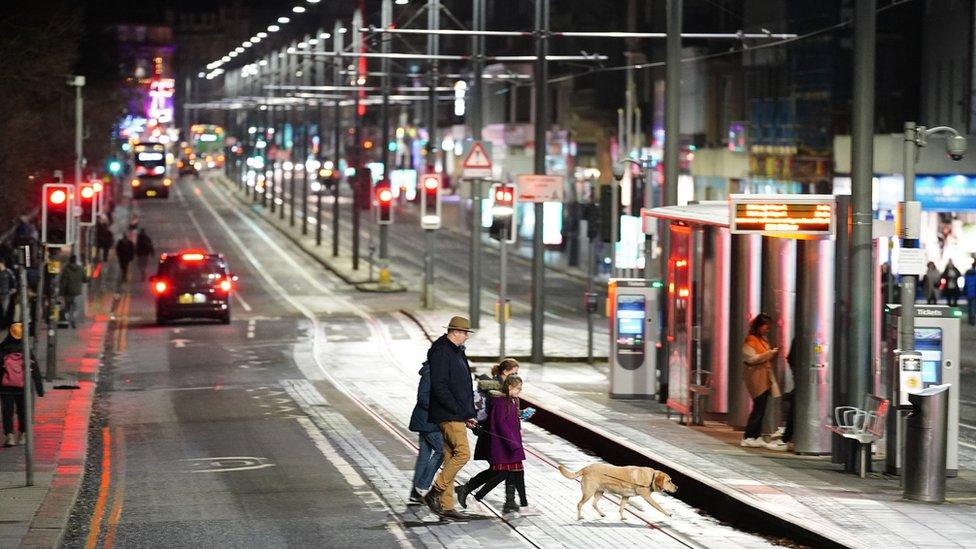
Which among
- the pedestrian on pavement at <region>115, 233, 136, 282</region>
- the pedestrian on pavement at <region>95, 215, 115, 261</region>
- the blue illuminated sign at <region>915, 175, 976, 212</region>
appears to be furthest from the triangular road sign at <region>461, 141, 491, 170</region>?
the pedestrian on pavement at <region>95, 215, 115, 261</region>

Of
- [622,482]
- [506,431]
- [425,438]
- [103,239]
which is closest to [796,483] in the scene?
A: [622,482]

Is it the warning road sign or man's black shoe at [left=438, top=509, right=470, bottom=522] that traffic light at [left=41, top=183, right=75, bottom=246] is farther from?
man's black shoe at [left=438, top=509, right=470, bottom=522]

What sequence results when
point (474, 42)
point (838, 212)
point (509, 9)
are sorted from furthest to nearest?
point (509, 9), point (474, 42), point (838, 212)

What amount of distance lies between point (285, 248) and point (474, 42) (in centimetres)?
4018

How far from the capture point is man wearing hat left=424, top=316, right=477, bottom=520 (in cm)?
1546

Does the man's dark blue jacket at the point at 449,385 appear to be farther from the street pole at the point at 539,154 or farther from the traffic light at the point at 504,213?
the street pole at the point at 539,154

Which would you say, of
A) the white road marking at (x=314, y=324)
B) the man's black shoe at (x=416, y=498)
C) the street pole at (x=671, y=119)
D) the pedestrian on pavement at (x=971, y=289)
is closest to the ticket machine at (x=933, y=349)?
the man's black shoe at (x=416, y=498)

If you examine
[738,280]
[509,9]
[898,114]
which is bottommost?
A: [738,280]

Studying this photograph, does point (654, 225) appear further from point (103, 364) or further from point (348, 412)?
point (103, 364)

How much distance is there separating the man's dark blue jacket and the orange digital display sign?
16.4 ft

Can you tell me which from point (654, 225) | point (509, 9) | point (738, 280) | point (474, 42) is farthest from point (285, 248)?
point (738, 280)

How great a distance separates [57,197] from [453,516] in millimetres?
14546

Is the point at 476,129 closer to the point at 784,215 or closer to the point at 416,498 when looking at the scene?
the point at 784,215

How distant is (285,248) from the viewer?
252ft
